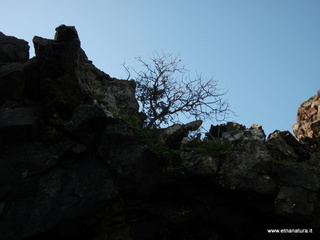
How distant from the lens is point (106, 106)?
10.9 meters

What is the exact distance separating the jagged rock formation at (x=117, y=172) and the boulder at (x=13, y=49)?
249 centimetres

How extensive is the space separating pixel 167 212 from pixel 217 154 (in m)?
2.87

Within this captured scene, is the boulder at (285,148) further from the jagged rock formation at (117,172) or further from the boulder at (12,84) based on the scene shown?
the boulder at (12,84)

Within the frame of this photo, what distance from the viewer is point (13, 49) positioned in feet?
42.7

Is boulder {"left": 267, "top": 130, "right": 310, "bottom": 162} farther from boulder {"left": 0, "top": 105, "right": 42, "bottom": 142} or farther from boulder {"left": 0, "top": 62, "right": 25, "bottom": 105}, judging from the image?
boulder {"left": 0, "top": 62, "right": 25, "bottom": 105}

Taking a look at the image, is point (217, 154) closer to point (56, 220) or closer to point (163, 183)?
point (163, 183)

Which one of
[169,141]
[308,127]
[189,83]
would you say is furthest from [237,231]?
[189,83]

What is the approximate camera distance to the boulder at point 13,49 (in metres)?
12.6

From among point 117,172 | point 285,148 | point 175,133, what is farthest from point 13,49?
point 285,148

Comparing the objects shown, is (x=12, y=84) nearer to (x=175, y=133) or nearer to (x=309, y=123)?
(x=175, y=133)

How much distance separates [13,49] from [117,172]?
819 cm

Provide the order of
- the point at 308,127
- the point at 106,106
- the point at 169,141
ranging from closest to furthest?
1. the point at 106,106
2. the point at 169,141
3. the point at 308,127

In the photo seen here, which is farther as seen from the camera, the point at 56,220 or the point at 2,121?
the point at 2,121

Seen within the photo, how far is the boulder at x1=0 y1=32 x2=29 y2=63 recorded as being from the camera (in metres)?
12.6
